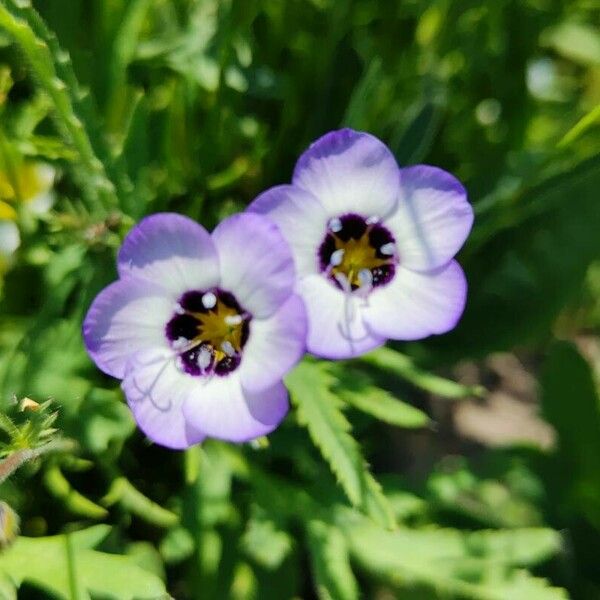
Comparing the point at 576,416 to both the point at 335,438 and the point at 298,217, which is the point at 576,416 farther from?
the point at 298,217

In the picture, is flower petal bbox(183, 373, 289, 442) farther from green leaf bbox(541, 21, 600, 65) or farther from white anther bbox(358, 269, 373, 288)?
green leaf bbox(541, 21, 600, 65)

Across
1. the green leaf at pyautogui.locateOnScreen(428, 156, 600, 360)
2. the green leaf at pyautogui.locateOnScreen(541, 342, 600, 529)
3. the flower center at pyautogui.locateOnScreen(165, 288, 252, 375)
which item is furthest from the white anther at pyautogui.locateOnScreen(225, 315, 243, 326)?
the green leaf at pyautogui.locateOnScreen(541, 342, 600, 529)

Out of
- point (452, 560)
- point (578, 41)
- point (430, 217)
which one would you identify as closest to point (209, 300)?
point (430, 217)

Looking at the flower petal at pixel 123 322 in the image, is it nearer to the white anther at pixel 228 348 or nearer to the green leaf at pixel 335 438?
the white anther at pixel 228 348

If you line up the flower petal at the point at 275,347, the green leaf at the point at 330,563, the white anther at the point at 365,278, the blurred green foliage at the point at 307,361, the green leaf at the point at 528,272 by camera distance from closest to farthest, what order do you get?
the flower petal at the point at 275,347, the white anther at the point at 365,278, the blurred green foliage at the point at 307,361, the green leaf at the point at 330,563, the green leaf at the point at 528,272

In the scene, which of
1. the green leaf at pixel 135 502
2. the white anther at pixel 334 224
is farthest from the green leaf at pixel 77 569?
the white anther at pixel 334 224

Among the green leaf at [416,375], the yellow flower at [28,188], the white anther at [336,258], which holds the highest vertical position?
the white anther at [336,258]

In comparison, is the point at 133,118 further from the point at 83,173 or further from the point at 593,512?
the point at 593,512
